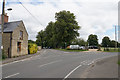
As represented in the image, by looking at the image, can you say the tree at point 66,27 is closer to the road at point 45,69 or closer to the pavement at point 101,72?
the road at point 45,69

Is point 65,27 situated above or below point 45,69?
above

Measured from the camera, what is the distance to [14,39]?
22.8 metres

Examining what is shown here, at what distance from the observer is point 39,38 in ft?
313

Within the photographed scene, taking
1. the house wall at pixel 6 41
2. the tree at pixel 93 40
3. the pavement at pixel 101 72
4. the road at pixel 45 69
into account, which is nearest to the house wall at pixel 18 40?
the house wall at pixel 6 41

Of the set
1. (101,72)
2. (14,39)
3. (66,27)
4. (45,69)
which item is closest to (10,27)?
(14,39)

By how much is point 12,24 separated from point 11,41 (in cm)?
457

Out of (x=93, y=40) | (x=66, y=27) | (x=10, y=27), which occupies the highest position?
(x=66, y=27)

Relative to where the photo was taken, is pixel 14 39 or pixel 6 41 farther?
pixel 14 39

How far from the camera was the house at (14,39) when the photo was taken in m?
21.8

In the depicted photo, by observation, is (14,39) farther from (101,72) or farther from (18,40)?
→ (101,72)

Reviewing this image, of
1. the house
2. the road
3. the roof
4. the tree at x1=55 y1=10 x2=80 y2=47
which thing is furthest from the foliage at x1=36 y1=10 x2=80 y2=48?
the road

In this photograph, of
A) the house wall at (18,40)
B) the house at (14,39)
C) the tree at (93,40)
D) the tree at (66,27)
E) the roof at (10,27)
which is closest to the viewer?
the house at (14,39)

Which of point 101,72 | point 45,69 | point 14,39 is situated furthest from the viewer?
point 14,39

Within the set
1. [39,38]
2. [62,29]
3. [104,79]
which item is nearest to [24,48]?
[104,79]
